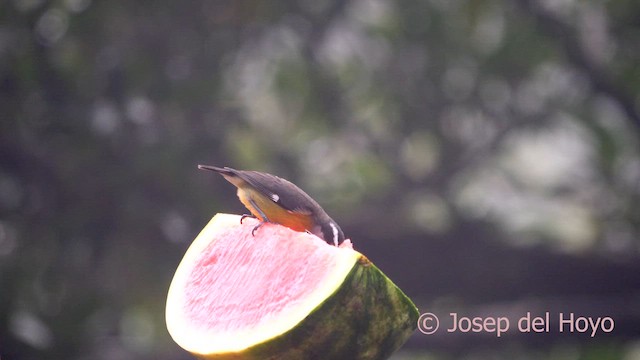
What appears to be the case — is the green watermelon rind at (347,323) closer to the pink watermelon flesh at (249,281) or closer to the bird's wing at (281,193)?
the pink watermelon flesh at (249,281)

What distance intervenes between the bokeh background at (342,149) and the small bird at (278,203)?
2.16 feet

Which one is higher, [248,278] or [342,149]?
[342,149]

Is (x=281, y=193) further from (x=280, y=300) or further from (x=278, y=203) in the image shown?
(x=280, y=300)

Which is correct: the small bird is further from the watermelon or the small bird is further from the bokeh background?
the bokeh background

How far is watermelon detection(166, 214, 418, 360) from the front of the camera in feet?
1.94

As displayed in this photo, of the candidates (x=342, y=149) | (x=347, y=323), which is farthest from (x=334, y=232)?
(x=342, y=149)

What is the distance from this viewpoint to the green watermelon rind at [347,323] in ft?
1.93

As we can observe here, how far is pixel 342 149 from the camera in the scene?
164 cm

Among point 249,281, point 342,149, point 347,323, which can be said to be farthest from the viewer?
point 342,149

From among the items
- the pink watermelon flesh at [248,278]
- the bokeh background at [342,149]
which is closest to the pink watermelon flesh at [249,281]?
the pink watermelon flesh at [248,278]

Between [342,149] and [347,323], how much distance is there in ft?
3.49

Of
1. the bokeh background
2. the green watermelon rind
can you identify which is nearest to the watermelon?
the green watermelon rind

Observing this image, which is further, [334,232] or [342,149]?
[342,149]

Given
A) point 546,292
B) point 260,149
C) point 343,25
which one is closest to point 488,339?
point 546,292
